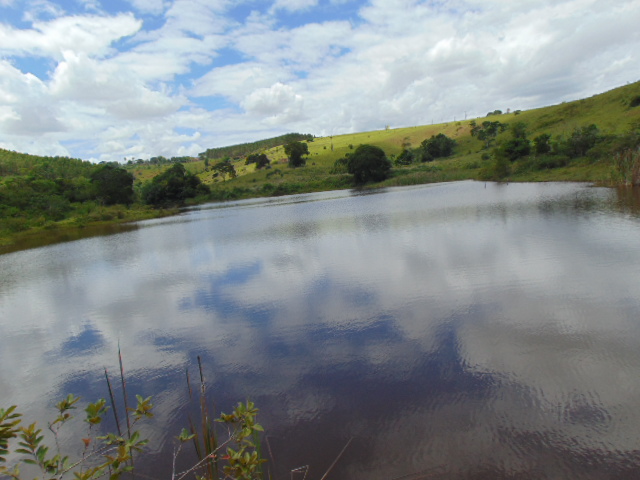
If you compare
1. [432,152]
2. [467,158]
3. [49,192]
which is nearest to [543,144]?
[467,158]

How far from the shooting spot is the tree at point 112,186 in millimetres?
69769

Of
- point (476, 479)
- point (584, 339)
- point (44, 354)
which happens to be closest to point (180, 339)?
point (44, 354)

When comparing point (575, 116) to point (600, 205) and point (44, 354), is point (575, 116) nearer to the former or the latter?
point (600, 205)

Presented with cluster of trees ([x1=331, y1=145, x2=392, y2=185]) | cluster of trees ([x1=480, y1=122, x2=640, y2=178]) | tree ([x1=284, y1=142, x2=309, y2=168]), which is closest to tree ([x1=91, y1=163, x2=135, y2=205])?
tree ([x1=284, y1=142, x2=309, y2=168])

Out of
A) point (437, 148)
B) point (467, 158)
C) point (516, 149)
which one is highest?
point (437, 148)

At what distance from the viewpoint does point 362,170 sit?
243ft

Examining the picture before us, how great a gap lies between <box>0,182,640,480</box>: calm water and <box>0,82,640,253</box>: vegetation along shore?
22.6 m

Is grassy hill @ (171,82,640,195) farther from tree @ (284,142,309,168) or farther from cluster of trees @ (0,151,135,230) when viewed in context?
cluster of trees @ (0,151,135,230)

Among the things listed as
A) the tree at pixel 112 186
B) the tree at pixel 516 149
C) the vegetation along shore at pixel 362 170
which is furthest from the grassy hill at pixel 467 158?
the tree at pixel 112 186

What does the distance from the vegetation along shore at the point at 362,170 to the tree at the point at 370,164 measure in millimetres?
185

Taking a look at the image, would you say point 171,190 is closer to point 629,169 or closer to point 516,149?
point 516,149

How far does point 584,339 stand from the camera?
7008 millimetres

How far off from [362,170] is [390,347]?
68348 mm

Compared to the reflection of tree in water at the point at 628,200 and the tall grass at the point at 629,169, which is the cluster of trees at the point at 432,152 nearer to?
the tall grass at the point at 629,169
